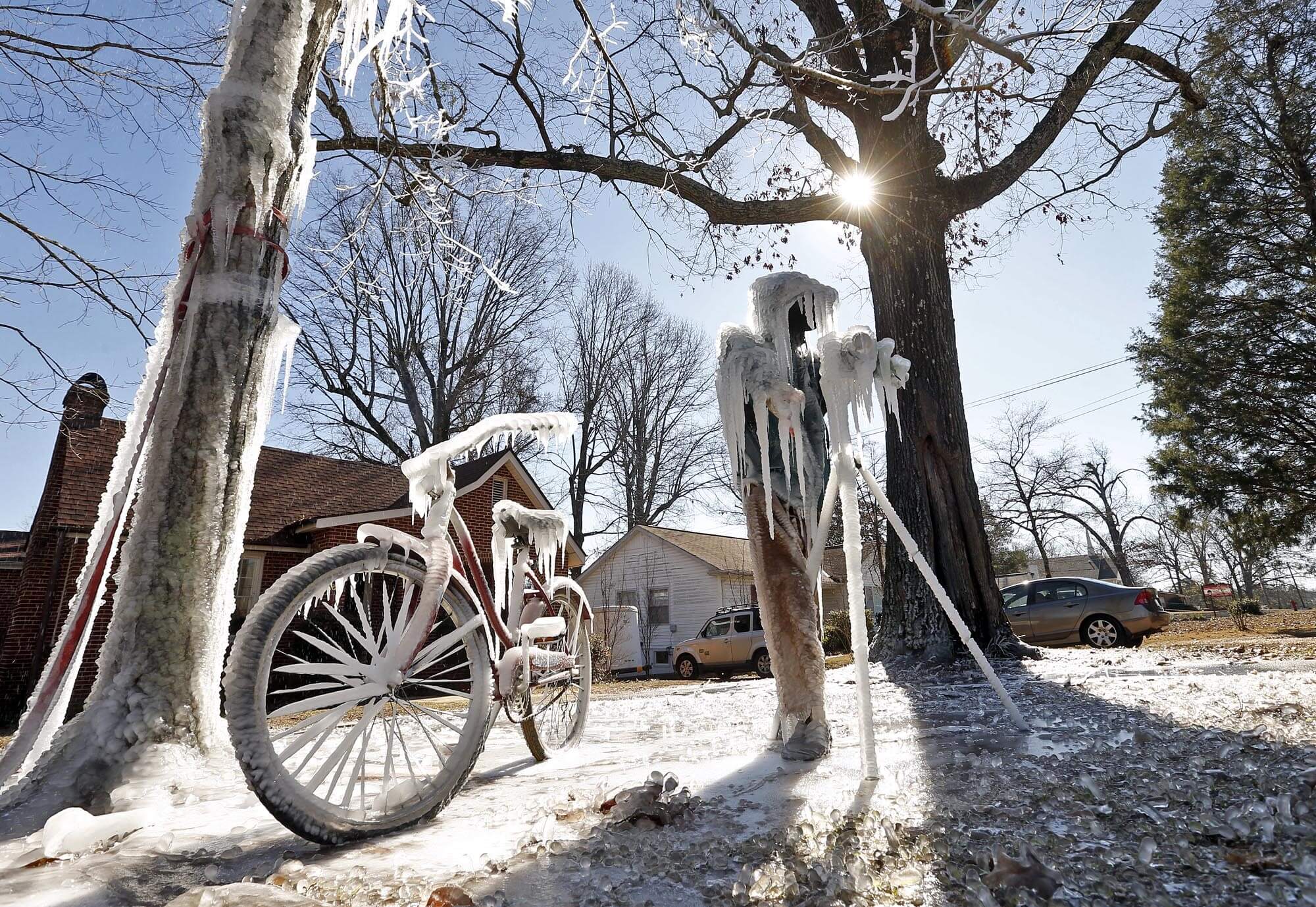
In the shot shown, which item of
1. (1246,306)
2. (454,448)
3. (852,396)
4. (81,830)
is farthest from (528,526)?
(1246,306)

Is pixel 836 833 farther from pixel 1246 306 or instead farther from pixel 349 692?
pixel 1246 306

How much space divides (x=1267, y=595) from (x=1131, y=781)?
71526mm

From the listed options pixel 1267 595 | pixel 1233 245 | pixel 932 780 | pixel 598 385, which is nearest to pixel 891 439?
pixel 932 780

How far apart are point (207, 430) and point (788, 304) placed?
244 centimetres

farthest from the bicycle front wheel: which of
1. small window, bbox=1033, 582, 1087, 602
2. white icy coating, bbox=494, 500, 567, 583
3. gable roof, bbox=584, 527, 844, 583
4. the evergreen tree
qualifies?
gable roof, bbox=584, 527, 844, 583

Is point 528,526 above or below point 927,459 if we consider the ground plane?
below

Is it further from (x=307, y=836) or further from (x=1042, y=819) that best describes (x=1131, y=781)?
(x=307, y=836)

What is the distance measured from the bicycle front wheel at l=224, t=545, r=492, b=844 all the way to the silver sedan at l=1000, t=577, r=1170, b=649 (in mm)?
11653

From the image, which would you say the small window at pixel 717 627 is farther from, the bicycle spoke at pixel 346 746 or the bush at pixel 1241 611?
the bicycle spoke at pixel 346 746

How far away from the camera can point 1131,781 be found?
76.3 inches

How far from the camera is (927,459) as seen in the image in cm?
633

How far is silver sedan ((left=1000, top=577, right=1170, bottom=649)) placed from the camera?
11938 mm

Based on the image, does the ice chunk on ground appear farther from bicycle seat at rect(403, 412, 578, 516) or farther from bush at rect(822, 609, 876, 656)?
bush at rect(822, 609, 876, 656)

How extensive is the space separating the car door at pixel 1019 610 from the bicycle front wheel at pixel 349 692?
12884 millimetres
